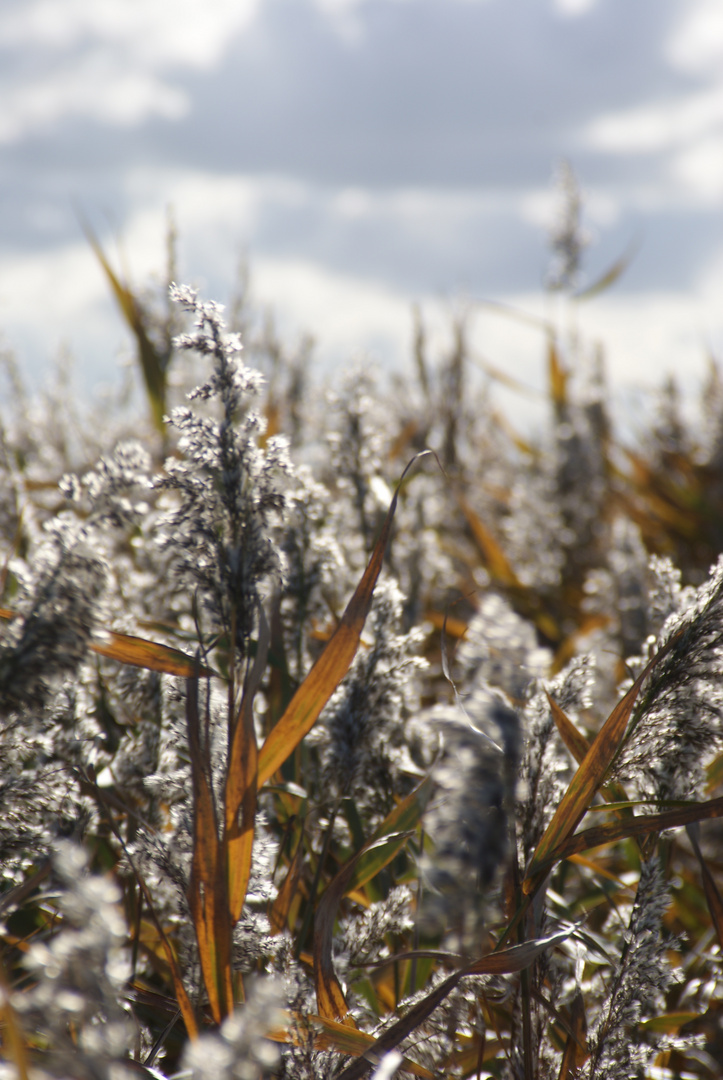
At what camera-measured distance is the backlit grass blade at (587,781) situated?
0.92 m

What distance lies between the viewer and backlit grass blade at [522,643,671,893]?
92 cm

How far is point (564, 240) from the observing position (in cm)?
453

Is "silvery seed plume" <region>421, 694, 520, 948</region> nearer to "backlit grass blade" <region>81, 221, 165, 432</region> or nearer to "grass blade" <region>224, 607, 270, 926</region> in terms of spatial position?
"grass blade" <region>224, 607, 270, 926</region>

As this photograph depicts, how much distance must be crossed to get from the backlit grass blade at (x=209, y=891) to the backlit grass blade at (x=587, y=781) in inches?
13.4

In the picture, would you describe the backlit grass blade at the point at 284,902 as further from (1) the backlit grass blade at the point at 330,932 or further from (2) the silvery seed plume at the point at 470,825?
(2) the silvery seed plume at the point at 470,825

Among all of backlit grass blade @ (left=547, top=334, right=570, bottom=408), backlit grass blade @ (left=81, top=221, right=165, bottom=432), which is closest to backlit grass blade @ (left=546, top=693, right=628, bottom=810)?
backlit grass blade @ (left=81, top=221, right=165, bottom=432)

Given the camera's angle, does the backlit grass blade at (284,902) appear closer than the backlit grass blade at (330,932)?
No

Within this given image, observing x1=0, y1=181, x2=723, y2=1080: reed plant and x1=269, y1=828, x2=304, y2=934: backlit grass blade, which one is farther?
x1=269, y1=828, x2=304, y2=934: backlit grass blade

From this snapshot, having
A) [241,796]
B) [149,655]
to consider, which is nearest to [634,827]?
[241,796]

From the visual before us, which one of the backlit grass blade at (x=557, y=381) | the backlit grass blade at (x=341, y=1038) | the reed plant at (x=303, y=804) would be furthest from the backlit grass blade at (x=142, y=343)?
the backlit grass blade at (x=557, y=381)

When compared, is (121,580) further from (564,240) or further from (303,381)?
(564,240)

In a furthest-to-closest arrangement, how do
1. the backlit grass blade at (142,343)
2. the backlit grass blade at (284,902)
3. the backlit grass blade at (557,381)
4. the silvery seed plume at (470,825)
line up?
1. the backlit grass blade at (557,381)
2. the backlit grass blade at (142,343)
3. the backlit grass blade at (284,902)
4. the silvery seed plume at (470,825)

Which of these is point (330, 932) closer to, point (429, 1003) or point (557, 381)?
point (429, 1003)

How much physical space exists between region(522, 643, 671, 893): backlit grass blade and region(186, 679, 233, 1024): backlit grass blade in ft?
1.12
